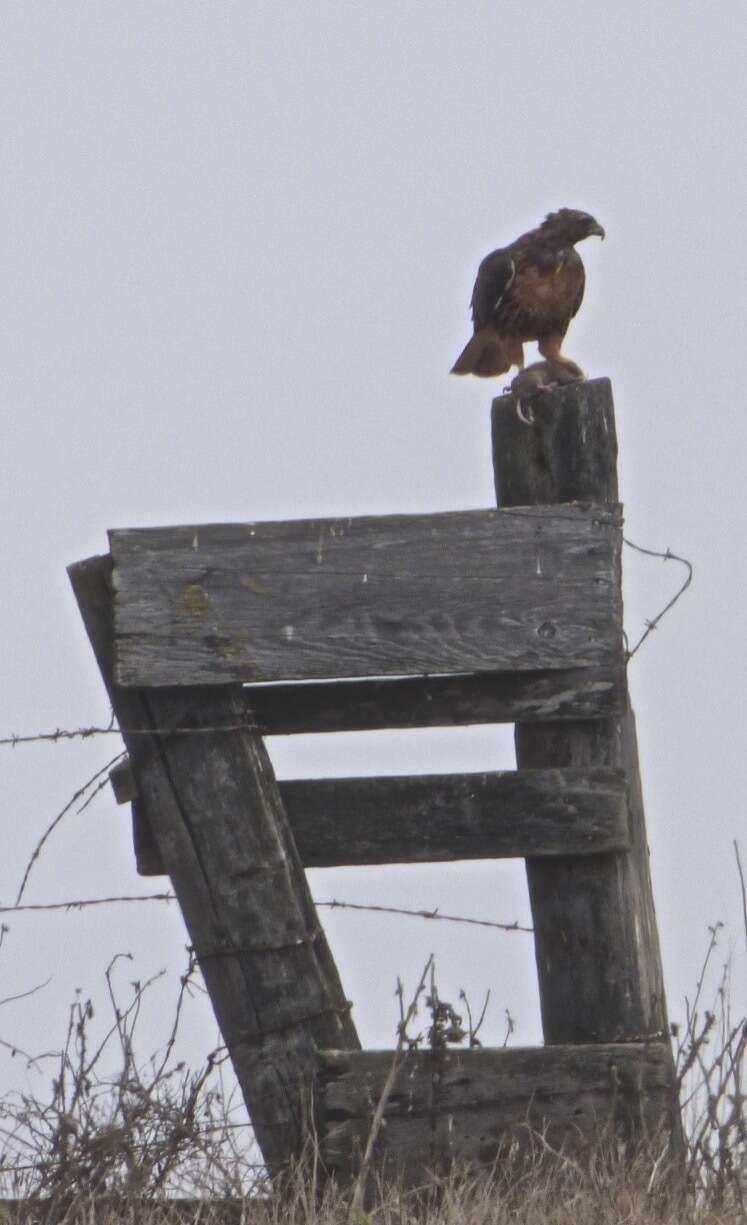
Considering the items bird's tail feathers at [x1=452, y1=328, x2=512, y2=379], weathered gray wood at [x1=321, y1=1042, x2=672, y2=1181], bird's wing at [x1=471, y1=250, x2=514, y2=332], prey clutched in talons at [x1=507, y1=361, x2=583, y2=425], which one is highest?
bird's wing at [x1=471, y1=250, x2=514, y2=332]

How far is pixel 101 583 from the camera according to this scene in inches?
148

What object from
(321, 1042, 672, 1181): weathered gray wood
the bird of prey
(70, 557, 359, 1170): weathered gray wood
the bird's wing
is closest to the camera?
(321, 1042, 672, 1181): weathered gray wood

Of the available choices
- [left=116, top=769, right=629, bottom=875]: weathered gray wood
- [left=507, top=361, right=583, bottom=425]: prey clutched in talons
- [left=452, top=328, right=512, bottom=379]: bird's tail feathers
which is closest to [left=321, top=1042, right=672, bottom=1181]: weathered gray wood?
[left=116, top=769, right=629, bottom=875]: weathered gray wood

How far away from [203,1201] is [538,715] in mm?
1338

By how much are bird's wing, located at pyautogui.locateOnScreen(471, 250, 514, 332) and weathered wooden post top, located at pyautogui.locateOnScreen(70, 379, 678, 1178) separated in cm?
180

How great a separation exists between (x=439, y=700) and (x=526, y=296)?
2005 millimetres

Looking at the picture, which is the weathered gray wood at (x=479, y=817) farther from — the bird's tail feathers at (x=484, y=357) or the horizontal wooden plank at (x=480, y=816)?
the bird's tail feathers at (x=484, y=357)

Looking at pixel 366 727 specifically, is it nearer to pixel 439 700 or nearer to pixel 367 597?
pixel 439 700

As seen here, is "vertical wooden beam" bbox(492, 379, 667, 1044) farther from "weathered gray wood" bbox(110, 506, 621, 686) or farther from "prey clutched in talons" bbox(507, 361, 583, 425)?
"weathered gray wood" bbox(110, 506, 621, 686)

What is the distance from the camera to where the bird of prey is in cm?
524

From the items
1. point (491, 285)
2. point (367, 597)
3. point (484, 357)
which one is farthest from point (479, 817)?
point (491, 285)

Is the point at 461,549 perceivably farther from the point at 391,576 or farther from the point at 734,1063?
the point at 734,1063

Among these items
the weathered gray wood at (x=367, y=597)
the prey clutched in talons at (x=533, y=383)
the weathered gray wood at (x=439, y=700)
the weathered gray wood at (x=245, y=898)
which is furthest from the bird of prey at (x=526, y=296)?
the weathered gray wood at (x=245, y=898)

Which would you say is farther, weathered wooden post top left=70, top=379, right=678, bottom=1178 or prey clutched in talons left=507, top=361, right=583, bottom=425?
prey clutched in talons left=507, top=361, right=583, bottom=425
